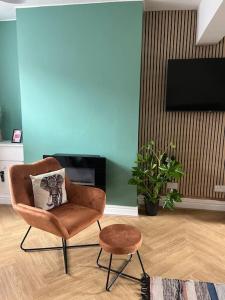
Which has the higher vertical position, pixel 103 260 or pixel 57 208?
pixel 57 208

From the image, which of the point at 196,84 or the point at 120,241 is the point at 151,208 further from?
the point at 196,84

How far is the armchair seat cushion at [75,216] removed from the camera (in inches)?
83.7

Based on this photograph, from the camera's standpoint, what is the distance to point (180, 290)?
1933 millimetres

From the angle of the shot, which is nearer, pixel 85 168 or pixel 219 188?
pixel 85 168

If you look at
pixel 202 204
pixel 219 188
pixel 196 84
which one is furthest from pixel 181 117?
pixel 202 204

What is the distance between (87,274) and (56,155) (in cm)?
151

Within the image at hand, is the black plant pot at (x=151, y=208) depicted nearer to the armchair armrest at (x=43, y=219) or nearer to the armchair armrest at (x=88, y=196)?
the armchair armrest at (x=88, y=196)

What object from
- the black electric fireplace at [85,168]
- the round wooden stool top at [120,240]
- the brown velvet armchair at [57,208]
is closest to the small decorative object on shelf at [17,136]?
the black electric fireplace at [85,168]

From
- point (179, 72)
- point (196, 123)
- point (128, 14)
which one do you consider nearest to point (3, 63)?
point (128, 14)

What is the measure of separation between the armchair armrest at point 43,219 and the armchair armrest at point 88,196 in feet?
1.59

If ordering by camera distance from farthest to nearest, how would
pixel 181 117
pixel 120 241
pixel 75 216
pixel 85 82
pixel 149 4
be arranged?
pixel 181 117, pixel 85 82, pixel 149 4, pixel 75 216, pixel 120 241

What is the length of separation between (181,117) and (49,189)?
6.40 feet

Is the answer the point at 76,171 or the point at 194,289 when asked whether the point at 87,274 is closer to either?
the point at 194,289

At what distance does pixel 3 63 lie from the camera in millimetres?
3531
